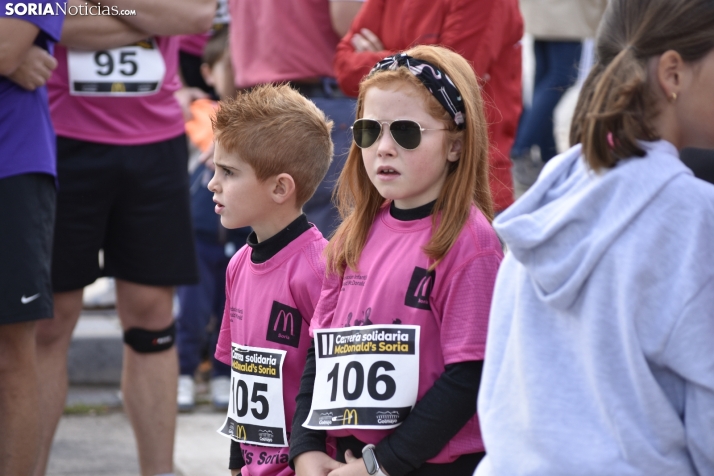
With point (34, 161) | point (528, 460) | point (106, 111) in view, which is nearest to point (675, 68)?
point (528, 460)

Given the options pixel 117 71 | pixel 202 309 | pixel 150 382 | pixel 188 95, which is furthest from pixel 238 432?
pixel 188 95

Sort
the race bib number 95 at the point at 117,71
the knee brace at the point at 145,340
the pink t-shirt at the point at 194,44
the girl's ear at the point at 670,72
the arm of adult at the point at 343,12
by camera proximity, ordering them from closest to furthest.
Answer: the girl's ear at the point at 670,72 < the race bib number 95 at the point at 117,71 < the knee brace at the point at 145,340 < the arm of adult at the point at 343,12 < the pink t-shirt at the point at 194,44

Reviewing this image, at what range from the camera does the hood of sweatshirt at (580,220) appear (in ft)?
5.21

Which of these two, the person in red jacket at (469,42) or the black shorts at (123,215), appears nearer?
the person in red jacket at (469,42)

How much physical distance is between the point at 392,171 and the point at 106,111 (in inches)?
69.0

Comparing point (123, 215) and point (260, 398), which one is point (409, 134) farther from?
point (123, 215)

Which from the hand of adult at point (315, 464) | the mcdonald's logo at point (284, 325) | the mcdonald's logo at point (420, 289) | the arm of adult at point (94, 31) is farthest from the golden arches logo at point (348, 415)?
the arm of adult at point (94, 31)

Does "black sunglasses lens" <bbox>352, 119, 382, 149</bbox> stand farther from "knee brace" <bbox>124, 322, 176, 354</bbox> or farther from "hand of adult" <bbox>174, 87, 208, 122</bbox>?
"hand of adult" <bbox>174, 87, 208, 122</bbox>

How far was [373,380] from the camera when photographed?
2.18 metres

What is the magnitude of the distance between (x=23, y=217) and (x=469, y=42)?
1579 mm

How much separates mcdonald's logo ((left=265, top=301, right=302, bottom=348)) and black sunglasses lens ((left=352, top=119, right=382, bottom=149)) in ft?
1.63

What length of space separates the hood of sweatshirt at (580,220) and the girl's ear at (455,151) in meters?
0.65

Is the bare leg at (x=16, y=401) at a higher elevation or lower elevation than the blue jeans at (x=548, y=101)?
lower

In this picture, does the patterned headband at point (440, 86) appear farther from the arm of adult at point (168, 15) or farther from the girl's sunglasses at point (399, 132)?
the arm of adult at point (168, 15)
